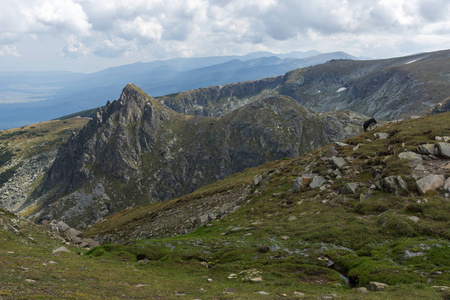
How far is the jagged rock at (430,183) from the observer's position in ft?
82.1

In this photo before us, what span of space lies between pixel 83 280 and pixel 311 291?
15217 millimetres

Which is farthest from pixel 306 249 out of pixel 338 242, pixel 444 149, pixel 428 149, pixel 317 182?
pixel 444 149

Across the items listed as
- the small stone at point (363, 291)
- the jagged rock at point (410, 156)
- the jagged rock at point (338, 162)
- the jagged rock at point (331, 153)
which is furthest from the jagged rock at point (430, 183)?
the jagged rock at point (331, 153)

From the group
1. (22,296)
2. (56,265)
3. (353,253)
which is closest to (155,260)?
(56,265)

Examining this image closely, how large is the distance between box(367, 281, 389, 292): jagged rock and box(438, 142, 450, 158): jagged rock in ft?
78.1

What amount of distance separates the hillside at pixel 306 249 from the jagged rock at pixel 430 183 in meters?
0.37

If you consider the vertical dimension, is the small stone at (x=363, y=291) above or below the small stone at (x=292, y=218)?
above

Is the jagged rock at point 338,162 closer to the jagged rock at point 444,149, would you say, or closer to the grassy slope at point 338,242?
the grassy slope at point 338,242

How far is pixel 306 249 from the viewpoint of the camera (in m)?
22.3

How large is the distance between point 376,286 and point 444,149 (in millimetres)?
24940

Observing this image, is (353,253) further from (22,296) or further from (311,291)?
(22,296)

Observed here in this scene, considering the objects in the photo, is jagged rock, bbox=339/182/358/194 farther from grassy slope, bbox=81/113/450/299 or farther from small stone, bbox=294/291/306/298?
small stone, bbox=294/291/306/298

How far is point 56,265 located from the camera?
18.3 m

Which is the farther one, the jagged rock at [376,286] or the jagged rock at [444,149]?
the jagged rock at [444,149]
